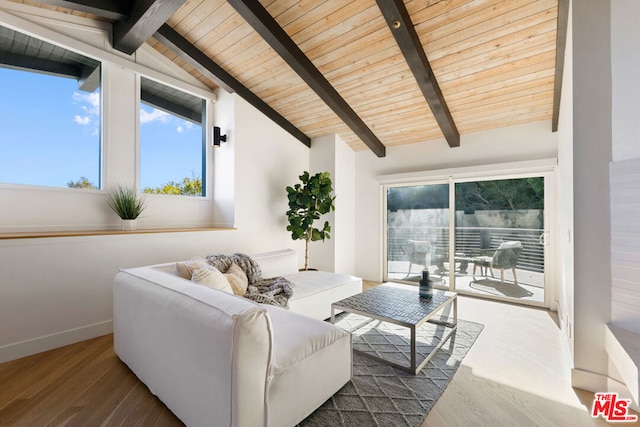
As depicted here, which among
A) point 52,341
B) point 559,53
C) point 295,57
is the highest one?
point 295,57

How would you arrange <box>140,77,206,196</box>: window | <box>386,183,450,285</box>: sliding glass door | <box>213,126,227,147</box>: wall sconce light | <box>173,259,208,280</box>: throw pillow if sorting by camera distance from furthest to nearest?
<box>386,183,450,285</box>: sliding glass door, <box>213,126,227,147</box>: wall sconce light, <box>140,77,206,196</box>: window, <box>173,259,208,280</box>: throw pillow

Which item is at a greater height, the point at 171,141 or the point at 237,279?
the point at 171,141

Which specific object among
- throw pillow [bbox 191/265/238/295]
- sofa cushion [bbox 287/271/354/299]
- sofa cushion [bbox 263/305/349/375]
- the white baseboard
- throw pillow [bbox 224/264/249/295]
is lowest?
the white baseboard

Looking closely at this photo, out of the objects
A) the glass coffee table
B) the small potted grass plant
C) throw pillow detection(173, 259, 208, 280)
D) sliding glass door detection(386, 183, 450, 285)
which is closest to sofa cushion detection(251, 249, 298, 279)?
throw pillow detection(173, 259, 208, 280)

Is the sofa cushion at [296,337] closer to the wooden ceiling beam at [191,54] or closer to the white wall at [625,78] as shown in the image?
the white wall at [625,78]

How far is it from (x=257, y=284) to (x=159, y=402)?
1177 millimetres

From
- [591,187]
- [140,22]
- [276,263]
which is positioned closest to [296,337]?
[276,263]

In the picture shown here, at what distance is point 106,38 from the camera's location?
2957 millimetres

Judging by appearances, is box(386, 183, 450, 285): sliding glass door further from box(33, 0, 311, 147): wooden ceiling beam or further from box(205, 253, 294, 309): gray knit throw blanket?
box(205, 253, 294, 309): gray knit throw blanket

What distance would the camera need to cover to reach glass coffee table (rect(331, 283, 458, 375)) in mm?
1958

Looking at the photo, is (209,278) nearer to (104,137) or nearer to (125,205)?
(125,205)

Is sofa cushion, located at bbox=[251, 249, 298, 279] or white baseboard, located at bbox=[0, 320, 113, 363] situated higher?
sofa cushion, located at bbox=[251, 249, 298, 279]

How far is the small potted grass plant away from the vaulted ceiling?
Result: 1.58m

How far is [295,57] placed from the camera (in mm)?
2928
